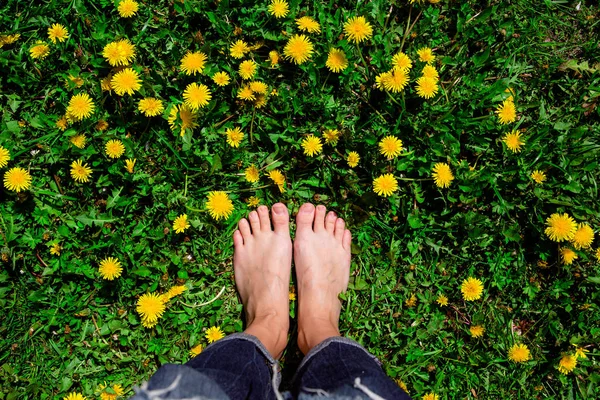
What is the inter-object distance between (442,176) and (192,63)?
151cm

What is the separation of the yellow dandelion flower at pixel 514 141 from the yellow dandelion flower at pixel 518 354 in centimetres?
113

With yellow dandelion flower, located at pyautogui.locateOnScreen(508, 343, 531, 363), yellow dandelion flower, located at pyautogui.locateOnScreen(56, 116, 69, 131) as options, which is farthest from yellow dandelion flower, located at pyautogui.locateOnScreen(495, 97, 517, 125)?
yellow dandelion flower, located at pyautogui.locateOnScreen(56, 116, 69, 131)

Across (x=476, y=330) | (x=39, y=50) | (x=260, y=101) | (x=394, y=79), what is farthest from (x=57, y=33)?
(x=476, y=330)

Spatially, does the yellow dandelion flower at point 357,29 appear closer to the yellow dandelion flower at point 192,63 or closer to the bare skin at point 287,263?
the yellow dandelion flower at point 192,63

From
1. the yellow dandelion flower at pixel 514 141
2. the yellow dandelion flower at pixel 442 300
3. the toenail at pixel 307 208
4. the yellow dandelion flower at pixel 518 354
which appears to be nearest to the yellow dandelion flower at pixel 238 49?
the toenail at pixel 307 208

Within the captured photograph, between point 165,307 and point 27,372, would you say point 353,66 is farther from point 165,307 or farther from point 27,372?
point 27,372

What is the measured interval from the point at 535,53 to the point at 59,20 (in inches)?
112

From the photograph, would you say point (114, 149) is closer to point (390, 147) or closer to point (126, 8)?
point (126, 8)

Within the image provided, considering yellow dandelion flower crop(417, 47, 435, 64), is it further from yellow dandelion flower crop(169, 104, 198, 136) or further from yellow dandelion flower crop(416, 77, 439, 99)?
yellow dandelion flower crop(169, 104, 198, 136)

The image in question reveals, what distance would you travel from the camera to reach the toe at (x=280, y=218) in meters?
2.63

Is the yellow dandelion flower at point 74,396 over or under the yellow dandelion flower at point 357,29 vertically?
under

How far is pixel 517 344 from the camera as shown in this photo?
2621 millimetres

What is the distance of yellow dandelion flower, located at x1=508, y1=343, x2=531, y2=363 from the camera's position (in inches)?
100

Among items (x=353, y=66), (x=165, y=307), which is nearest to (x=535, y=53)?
(x=353, y=66)
